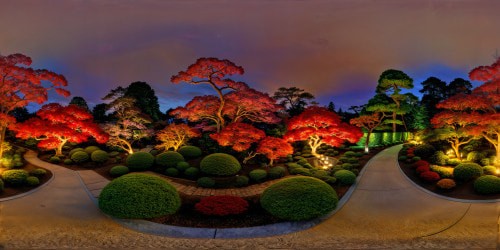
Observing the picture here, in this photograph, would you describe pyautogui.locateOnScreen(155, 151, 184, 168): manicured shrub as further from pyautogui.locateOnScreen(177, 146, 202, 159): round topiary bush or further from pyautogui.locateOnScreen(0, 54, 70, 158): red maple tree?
pyautogui.locateOnScreen(0, 54, 70, 158): red maple tree

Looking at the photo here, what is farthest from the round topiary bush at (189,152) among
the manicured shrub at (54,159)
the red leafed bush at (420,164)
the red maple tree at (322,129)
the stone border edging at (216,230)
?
the red leafed bush at (420,164)

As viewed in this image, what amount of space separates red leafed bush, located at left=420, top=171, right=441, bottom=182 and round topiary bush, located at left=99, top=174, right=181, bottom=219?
1285cm

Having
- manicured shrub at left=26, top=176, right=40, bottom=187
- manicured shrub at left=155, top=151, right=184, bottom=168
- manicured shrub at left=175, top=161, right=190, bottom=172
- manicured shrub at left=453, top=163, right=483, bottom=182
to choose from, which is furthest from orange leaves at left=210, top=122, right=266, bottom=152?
manicured shrub at left=453, top=163, right=483, bottom=182

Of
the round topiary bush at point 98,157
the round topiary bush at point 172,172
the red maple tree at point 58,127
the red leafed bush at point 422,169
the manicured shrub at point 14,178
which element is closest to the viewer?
the manicured shrub at point 14,178

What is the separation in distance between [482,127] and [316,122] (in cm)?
935

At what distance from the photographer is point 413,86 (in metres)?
29.6

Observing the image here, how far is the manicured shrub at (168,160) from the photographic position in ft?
58.5

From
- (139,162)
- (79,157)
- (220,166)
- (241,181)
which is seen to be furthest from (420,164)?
(79,157)

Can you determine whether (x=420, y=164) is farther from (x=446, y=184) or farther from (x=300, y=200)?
(x=300, y=200)

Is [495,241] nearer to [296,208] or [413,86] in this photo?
[296,208]

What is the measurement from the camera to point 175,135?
21219 mm

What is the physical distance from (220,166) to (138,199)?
6.89 m

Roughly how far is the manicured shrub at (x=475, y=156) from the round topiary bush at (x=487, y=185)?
4.89 m

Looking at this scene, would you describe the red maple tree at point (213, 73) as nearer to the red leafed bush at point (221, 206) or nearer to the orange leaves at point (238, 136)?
the orange leaves at point (238, 136)
